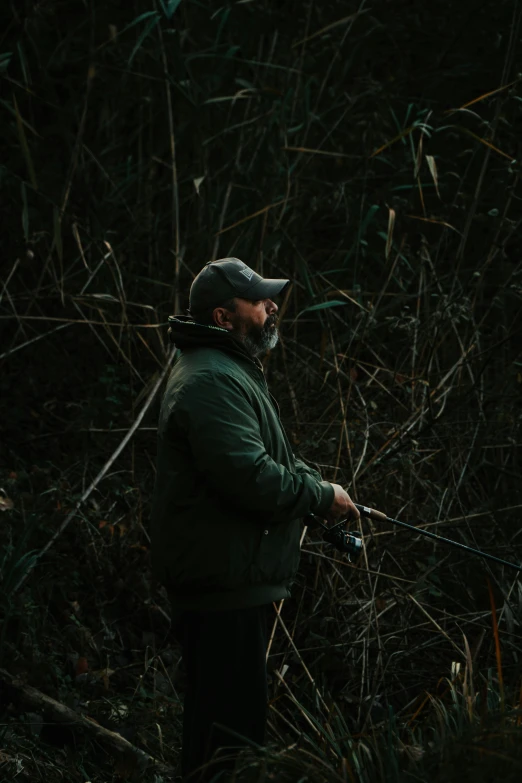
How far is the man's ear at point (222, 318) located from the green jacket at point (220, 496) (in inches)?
3.2

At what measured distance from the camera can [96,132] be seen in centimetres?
634

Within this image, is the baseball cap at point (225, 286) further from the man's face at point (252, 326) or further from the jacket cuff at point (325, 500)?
the jacket cuff at point (325, 500)

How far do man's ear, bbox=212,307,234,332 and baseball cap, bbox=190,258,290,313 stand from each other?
2cm

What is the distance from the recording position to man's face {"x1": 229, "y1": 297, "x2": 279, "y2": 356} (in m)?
3.25

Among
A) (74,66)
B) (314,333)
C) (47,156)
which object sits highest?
(74,66)

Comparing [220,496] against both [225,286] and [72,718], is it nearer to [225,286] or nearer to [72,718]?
[225,286]

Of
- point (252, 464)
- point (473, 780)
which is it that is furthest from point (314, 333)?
point (473, 780)

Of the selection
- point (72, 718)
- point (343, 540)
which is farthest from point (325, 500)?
point (72, 718)

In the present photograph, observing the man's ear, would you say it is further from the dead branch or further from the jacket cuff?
the dead branch

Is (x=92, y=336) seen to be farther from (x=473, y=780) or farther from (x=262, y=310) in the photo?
(x=473, y=780)

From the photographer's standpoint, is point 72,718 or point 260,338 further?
point 72,718

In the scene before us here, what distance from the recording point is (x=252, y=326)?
10.7 ft

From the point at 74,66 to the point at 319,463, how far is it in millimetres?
3169

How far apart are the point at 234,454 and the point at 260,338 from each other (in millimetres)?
496
